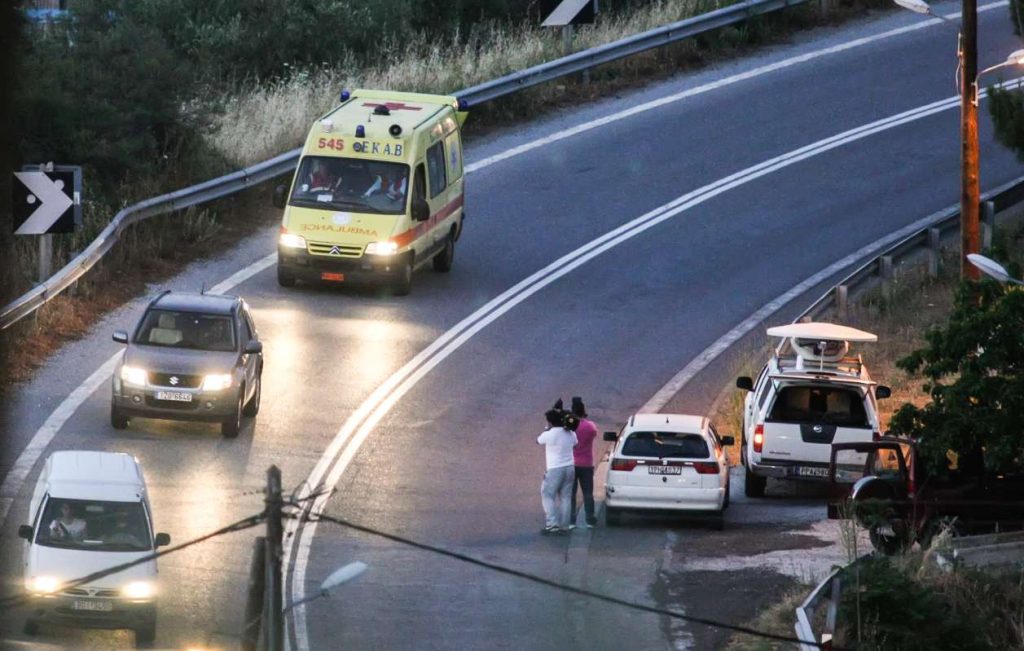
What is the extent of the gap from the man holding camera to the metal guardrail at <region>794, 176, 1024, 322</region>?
683 centimetres

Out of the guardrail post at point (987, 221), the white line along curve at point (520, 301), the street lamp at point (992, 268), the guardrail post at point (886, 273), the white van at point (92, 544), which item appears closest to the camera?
the white van at point (92, 544)

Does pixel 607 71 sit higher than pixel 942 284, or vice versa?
pixel 607 71

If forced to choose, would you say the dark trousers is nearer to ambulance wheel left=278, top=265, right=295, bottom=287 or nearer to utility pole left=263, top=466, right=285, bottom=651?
ambulance wheel left=278, top=265, right=295, bottom=287

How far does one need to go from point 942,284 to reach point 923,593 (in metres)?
14.6

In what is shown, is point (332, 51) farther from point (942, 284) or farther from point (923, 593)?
point (923, 593)

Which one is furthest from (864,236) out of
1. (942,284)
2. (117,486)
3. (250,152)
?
(117,486)

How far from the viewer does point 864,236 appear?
116 ft

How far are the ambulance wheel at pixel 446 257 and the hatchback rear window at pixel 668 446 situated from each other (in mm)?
9315

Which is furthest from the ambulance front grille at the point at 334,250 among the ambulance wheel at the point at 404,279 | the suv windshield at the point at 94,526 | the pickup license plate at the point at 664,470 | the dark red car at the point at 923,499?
the suv windshield at the point at 94,526

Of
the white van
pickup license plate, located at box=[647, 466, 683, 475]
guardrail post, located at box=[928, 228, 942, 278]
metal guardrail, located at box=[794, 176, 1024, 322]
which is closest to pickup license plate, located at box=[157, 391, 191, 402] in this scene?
the white van

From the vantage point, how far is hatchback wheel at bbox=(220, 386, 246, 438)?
25172 mm

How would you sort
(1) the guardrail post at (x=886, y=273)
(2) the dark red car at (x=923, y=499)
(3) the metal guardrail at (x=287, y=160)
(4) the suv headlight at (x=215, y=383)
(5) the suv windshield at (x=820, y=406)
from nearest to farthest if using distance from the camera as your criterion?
(2) the dark red car at (x=923, y=499) → (4) the suv headlight at (x=215, y=383) → (5) the suv windshield at (x=820, y=406) → (3) the metal guardrail at (x=287, y=160) → (1) the guardrail post at (x=886, y=273)

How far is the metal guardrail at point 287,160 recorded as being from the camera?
92.4ft

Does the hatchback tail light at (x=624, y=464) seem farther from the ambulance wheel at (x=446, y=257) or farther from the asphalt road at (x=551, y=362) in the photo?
the ambulance wheel at (x=446, y=257)
